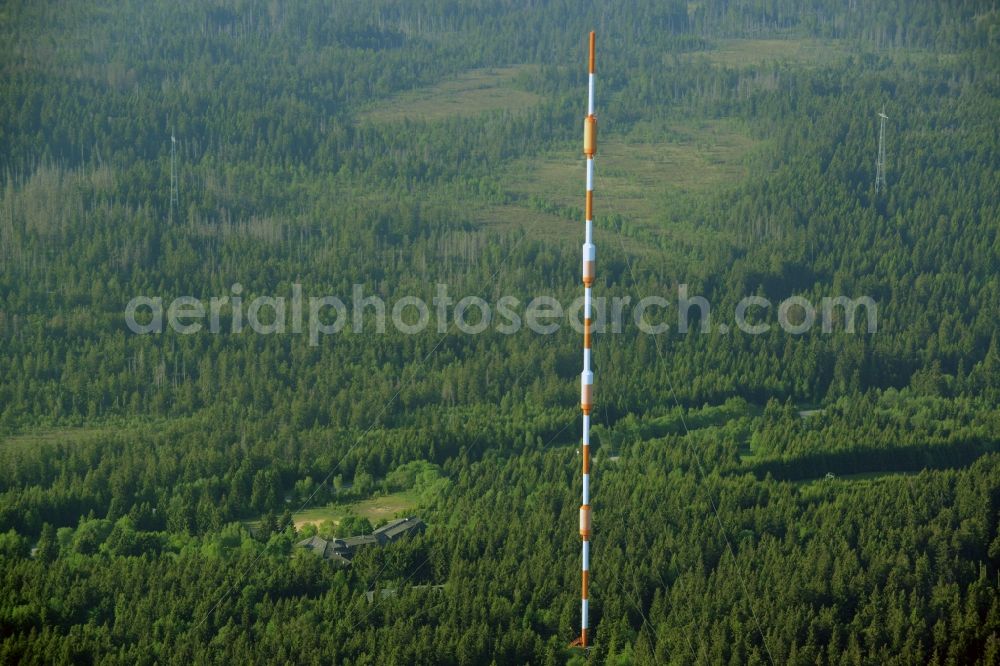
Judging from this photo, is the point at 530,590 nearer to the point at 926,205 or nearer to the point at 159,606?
the point at 159,606

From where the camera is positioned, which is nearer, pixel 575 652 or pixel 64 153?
pixel 575 652

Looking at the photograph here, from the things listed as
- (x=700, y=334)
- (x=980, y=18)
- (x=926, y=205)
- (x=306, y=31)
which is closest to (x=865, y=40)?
(x=980, y=18)

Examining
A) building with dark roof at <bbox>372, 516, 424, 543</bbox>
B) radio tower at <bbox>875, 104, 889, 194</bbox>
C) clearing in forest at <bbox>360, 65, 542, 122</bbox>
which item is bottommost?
building with dark roof at <bbox>372, 516, 424, 543</bbox>

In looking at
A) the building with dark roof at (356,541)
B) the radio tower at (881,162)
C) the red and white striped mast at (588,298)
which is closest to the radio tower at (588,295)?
the red and white striped mast at (588,298)

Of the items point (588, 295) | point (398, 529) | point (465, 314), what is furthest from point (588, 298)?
point (465, 314)

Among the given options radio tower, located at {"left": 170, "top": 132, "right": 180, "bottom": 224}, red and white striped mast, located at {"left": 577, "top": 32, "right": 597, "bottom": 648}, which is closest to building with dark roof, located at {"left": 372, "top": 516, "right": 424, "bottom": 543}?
red and white striped mast, located at {"left": 577, "top": 32, "right": 597, "bottom": 648}

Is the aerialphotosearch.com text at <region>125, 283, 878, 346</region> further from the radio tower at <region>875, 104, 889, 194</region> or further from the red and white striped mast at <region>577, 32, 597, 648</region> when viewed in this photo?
the red and white striped mast at <region>577, 32, 597, 648</region>

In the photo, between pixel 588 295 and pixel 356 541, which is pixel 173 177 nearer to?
pixel 356 541
